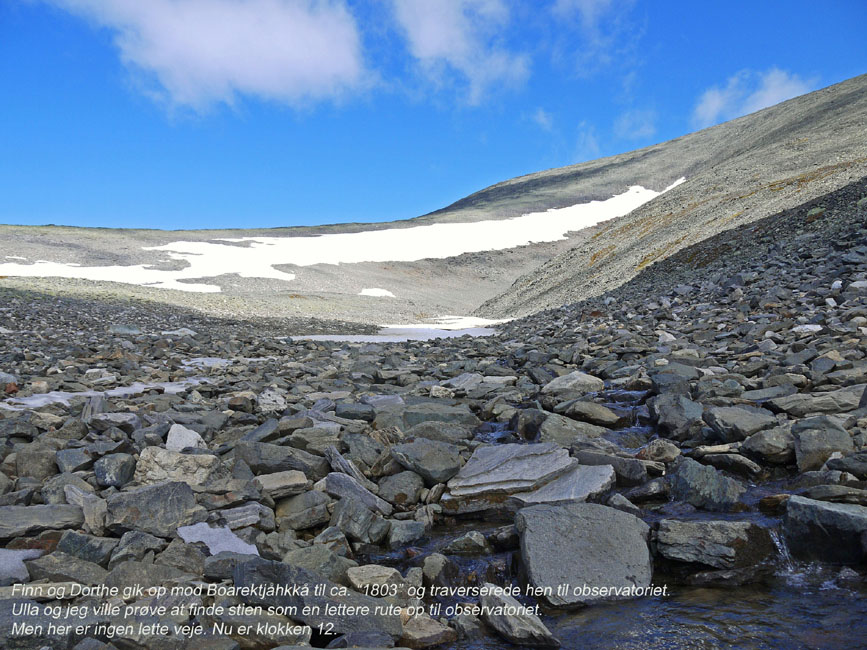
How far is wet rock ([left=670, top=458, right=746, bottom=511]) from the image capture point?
14.9ft

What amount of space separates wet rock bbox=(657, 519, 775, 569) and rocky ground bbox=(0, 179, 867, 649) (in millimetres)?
15

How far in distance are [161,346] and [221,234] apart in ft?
167

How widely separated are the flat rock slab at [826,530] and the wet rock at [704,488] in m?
0.64

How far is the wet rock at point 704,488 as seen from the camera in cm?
455

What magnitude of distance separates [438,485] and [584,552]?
1.70 metres

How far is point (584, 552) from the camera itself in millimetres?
3904

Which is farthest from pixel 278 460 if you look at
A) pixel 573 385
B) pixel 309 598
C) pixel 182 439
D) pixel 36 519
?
pixel 573 385

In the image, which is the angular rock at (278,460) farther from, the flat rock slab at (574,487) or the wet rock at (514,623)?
the wet rock at (514,623)

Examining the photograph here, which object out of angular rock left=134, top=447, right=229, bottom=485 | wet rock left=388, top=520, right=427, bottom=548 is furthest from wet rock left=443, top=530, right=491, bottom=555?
angular rock left=134, top=447, right=229, bottom=485

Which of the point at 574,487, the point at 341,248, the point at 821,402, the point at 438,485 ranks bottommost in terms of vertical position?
the point at 438,485

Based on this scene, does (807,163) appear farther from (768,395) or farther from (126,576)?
(126,576)

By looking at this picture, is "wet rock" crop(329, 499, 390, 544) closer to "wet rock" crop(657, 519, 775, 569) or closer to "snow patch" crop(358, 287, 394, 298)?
"wet rock" crop(657, 519, 775, 569)

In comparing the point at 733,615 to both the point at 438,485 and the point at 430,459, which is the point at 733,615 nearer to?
the point at 438,485

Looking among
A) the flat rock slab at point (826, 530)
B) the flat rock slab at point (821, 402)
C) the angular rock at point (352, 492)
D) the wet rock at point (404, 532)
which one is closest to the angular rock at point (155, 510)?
the angular rock at point (352, 492)
